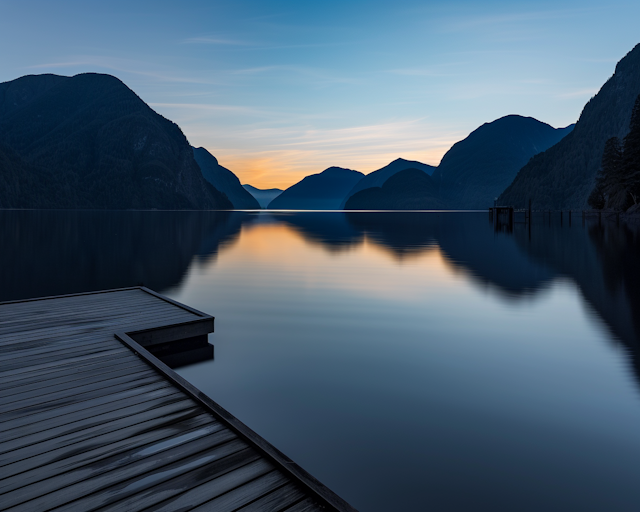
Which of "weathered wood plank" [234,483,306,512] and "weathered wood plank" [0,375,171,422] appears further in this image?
"weathered wood plank" [0,375,171,422]

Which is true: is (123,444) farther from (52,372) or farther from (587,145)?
(587,145)

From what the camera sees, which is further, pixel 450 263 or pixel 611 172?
pixel 611 172

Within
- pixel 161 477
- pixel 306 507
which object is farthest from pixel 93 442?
pixel 306 507

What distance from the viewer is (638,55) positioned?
155 m

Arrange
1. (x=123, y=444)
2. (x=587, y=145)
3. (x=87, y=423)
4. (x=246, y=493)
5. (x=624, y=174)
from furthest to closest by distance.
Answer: (x=587, y=145), (x=624, y=174), (x=87, y=423), (x=123, y=444), (x=246, y=493)

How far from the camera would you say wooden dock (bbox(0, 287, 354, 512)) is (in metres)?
4.04

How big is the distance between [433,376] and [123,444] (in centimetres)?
651

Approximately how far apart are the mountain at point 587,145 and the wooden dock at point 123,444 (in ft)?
532

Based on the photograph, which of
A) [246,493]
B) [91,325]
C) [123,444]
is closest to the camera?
[246,493]

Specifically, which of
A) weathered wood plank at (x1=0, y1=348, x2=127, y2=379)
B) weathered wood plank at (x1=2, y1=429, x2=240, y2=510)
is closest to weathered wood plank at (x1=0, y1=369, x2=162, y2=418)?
weathered wood plank at (x1=0, y1=348, x2=127, y2=379)

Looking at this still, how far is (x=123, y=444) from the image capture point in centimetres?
493

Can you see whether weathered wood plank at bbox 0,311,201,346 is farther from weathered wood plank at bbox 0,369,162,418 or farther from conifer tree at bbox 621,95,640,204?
conifer tree at bbox 621,95,640,204

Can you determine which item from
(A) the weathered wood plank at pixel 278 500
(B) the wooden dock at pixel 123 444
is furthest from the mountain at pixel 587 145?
(A) the weathered wood plank at pixel 278 500

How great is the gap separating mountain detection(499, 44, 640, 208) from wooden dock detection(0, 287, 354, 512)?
532 ft
